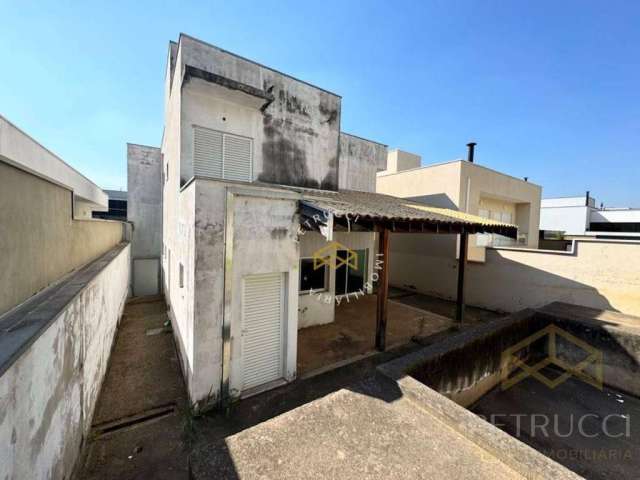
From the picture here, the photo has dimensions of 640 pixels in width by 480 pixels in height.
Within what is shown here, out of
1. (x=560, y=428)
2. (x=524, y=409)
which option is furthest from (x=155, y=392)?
(x=560, y=428)

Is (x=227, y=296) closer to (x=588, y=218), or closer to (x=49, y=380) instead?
(x=49, y=380)

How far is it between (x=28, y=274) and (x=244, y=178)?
4739 millimetres

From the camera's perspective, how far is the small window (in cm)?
854

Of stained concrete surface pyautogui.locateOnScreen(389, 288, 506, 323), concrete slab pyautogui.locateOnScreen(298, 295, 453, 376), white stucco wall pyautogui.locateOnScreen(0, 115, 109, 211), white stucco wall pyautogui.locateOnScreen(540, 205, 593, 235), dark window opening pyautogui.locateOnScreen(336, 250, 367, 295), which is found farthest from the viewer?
white stucco wall pyautogui.locateOnScreen(540, 205, 593, 235)

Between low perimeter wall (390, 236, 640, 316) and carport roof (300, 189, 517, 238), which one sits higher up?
carport roof (300, 189, 517, 238)

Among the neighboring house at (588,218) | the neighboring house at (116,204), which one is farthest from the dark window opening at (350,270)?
the neighboring house at (588,218)

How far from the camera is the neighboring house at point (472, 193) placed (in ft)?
39.3

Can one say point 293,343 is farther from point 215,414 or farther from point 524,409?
point 524,409

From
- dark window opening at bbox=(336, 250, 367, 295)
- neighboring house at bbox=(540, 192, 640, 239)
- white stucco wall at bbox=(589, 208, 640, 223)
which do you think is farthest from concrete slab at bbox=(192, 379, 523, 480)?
white stucco wall at bbox=(589, 208, 640, 223)

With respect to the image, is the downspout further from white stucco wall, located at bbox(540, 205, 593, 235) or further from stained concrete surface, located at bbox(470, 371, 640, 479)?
white stucco wall, located at bbox(540, 205, 593, 235)

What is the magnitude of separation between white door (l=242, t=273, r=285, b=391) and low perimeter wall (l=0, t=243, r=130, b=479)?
2452 millimetres

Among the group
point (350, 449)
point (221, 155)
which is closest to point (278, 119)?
point (221, 155)

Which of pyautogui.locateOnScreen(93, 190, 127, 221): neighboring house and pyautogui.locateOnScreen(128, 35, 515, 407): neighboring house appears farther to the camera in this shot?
pyautogui.locateOnScreen(93, 190, 127, 221): neighboring house

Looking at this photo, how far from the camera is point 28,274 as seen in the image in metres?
3.76
